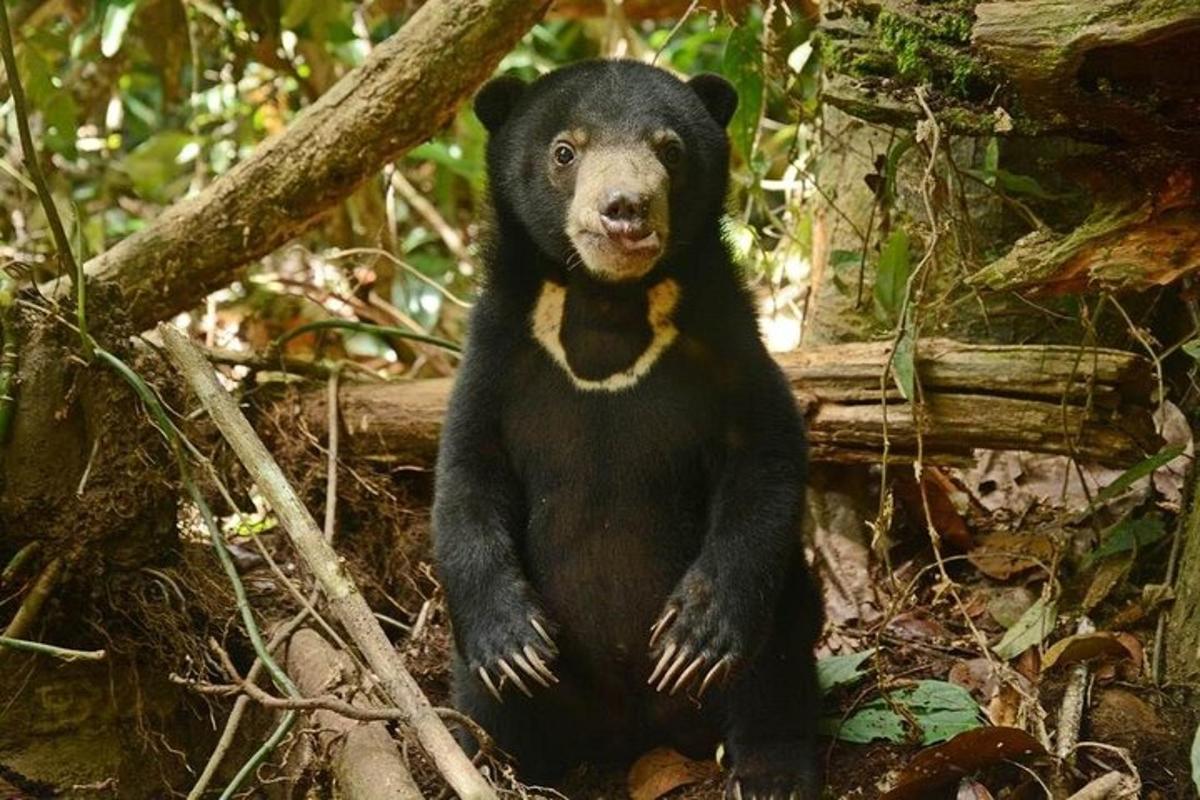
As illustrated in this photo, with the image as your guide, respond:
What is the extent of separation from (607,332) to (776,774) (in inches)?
55.3

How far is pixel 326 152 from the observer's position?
5.54 m

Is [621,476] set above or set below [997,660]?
above

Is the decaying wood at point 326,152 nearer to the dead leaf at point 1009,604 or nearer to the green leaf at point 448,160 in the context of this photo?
the dead leaf at point 1009,604

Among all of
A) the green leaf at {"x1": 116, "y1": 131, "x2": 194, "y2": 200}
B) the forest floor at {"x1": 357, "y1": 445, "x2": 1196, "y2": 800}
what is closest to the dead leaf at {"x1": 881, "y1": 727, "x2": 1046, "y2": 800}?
the forest floor at {"x1": 357, "y1": 445, "x2": 1196, "y2": 800}

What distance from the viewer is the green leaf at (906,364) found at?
4.89m

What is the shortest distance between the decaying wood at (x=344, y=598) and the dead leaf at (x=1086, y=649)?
79.3 inches

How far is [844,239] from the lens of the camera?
619 centimetres

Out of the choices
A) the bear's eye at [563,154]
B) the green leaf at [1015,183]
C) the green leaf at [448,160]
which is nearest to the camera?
the bear's eye at [563,154]

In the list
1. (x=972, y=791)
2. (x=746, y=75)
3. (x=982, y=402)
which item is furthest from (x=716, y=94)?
(x=972, y=791)

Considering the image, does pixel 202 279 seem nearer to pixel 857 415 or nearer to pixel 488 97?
pixel 488 97

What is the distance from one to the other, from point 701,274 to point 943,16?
1.06 m

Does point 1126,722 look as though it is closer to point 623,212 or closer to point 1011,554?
point 1011,554

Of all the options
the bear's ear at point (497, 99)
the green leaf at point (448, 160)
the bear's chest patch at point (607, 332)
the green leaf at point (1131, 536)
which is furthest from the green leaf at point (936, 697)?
the green leaf at point (448, 160)

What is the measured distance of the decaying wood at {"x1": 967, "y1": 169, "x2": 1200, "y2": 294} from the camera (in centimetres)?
371
